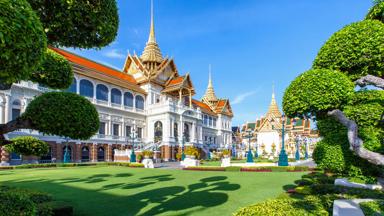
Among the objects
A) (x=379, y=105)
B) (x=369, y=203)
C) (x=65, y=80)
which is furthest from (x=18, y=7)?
(x=379, y=105)

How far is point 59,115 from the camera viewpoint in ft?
16.1

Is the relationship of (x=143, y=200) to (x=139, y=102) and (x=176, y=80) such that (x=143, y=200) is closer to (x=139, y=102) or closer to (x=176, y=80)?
(x=139, y=102)

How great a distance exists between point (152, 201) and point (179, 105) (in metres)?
34.0

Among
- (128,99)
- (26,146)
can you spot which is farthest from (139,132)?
(26,146)

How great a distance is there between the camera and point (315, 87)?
5.86 meters

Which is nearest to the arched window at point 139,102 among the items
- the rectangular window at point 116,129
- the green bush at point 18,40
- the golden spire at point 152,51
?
the rectangular window at point 116,129

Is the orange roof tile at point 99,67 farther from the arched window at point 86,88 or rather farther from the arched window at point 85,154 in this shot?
the arched window at point 85,154

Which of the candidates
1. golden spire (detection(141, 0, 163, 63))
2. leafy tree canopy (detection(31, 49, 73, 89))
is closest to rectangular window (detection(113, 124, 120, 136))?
golden spire (detection(141, 0, 163, 63))

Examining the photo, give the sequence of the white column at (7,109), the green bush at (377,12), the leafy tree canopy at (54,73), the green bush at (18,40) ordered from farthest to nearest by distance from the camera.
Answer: the white column at (7,109), the green bush at (377,12), the leafy tree canopy at (54,73), the green bush at (18,40)

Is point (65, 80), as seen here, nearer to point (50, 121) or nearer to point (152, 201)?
point (50, 121)

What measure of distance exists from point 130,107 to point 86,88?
7.92m

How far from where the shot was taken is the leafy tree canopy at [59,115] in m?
4.88

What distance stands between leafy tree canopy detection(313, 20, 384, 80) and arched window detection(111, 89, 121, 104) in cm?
3531

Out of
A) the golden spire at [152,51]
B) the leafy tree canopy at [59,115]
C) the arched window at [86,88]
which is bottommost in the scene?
the leafy tree canopy at [59,115]
